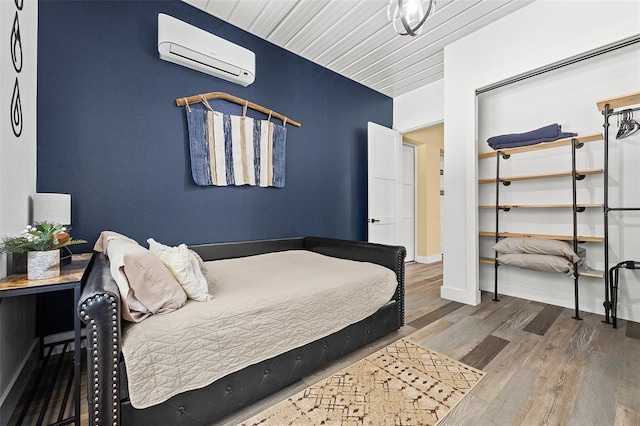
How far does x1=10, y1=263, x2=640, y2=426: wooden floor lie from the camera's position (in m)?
1.31

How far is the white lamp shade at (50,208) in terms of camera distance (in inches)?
63.2

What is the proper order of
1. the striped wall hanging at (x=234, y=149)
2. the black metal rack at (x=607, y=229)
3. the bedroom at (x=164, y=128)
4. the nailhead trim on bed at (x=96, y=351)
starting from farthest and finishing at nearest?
1. the striped wall hanging at (x=234, y=149)
2. the black metal rack at (x=607, y=229)
3. the bedroom at (x=164, y=128)
4. the nailhead trim on bed at (x=96, y=351)

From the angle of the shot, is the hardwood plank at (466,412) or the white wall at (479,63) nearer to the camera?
the hardwood plank at (466,412)

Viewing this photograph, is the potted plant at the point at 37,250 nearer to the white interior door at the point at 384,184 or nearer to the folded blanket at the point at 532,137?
the white interior door at the point at 384,184

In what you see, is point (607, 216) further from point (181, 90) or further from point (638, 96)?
point (181, 90)

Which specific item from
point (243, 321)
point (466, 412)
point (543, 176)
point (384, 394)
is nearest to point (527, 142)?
point (543, 176)

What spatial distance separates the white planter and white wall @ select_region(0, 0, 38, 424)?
167mm

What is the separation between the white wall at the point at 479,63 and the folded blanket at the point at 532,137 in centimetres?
26

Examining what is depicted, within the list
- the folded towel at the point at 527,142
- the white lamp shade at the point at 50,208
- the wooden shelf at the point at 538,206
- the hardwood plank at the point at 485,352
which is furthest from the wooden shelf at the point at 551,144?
the white lamp shade at the point at 50,208

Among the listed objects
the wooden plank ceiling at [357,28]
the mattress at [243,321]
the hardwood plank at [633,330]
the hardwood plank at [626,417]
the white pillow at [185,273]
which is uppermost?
the wooden plank ceiling at [357,28]

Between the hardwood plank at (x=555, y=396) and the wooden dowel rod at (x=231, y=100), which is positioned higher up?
the wooden dowel rod at (x=231, y=100)

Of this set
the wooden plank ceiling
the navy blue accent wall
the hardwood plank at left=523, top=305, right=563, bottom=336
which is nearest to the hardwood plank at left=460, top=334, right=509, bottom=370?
the hardwood plank at left=523, top=305, right=563, bottom=336

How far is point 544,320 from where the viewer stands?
2.39m

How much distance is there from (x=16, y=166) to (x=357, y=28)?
2945mm
